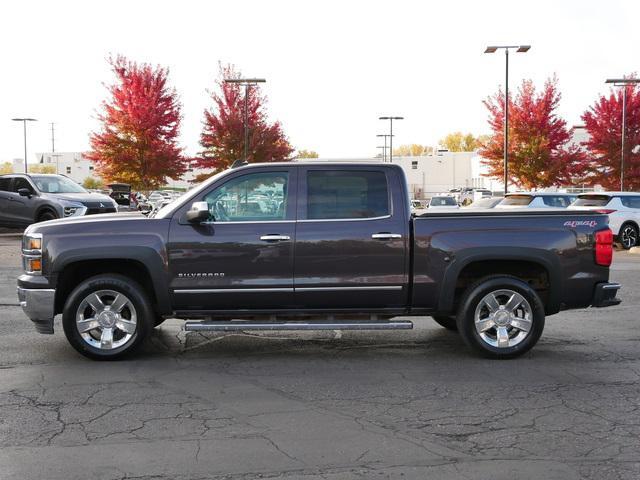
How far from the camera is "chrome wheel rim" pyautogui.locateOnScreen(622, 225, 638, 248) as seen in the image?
21859 mm

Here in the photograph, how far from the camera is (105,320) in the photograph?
7.38 meters

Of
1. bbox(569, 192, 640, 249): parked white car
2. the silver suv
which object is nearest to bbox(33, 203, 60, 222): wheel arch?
the silver suv

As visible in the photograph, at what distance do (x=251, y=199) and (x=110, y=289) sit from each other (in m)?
1.63

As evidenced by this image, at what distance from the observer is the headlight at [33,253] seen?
738cm

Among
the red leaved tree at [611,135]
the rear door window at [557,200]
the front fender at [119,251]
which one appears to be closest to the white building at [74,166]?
the red leaved tree at [611,135]

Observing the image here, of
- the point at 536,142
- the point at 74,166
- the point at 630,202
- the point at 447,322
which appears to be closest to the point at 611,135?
the point at 536,142

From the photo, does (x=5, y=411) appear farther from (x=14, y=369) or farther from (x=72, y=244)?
(x=72, y=244)

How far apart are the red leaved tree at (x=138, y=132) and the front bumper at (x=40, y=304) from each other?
31223 millimetres

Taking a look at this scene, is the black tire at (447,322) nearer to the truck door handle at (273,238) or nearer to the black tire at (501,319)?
the black tire at (501,319)

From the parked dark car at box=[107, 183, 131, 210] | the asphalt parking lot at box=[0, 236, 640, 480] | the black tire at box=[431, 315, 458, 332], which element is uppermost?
the parked dark car at box=[107, 183, 131, 210]

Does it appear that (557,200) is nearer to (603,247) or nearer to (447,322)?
(447,322)

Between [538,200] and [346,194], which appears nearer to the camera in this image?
[346,194]

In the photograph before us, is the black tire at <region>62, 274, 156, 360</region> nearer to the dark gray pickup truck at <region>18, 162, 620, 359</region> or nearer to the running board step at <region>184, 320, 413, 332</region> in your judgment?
the dark gray pickup truck at <region>18, 162, 620, 359</region>

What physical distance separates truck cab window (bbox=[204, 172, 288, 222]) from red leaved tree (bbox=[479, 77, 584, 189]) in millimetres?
33358
